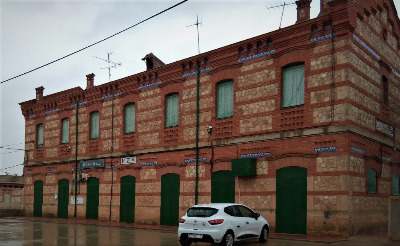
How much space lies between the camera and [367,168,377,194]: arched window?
64.4ft

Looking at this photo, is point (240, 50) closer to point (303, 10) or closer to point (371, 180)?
point (303, 10)

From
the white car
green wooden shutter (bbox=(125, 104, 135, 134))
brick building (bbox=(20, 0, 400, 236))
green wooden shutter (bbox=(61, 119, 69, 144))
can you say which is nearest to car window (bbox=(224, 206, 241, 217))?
the white car

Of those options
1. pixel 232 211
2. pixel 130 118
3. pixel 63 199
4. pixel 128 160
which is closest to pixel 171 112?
pixel 130 118

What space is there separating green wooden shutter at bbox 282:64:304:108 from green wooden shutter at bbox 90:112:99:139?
1402 cm

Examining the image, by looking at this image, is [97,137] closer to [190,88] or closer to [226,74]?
[190,88]

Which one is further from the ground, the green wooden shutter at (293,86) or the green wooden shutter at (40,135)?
the green wooden shutter at (293,86)

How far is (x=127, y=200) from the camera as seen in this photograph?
27062 millimetres

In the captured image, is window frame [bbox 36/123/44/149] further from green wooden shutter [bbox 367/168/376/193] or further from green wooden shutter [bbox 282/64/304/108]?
green wooden shutter [bbox 367/168/376/193]

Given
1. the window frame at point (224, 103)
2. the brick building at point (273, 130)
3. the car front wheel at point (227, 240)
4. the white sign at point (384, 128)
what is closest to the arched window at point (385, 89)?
the brick building at point (273, 130)

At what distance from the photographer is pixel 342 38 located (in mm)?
18625

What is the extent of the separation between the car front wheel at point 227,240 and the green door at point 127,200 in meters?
12.1

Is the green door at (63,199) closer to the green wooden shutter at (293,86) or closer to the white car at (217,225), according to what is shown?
the green wooden shutter at (293,86)

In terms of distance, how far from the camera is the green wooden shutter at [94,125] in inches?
1188

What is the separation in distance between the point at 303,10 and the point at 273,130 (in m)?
5.42
